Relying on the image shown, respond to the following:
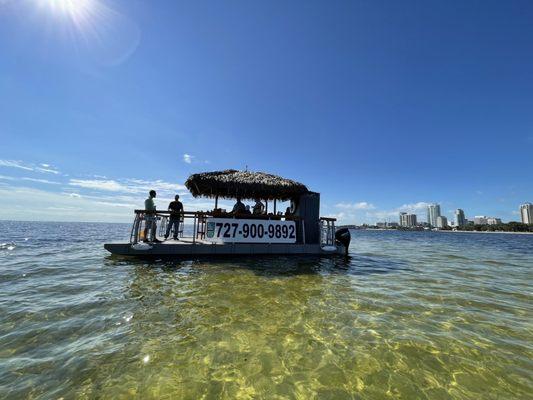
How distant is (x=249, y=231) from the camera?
39.2 ft

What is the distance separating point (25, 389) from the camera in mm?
2604

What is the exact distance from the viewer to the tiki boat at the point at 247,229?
10750 millimetres

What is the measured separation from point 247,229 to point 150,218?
166 inches

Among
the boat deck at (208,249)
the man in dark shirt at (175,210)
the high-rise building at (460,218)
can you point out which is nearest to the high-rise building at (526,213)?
the high-rise building at (460,218)

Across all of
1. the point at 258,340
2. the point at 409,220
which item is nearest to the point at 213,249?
the point at 258,340

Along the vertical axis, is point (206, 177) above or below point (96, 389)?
above

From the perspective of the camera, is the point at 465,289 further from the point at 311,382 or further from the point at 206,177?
the point at 206,177

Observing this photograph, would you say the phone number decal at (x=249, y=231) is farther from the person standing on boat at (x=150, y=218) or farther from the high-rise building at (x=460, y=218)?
the high-rise building at (x=460, y=218)

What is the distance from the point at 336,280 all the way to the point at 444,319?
3248 mm

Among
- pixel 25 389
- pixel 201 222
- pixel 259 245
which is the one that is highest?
pixel 201 222

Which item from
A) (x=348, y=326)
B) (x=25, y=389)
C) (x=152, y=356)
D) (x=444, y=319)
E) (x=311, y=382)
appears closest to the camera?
(x=25, y=389)

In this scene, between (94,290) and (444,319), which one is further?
(94,290)

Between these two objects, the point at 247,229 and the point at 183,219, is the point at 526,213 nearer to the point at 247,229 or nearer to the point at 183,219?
the point at 247,229

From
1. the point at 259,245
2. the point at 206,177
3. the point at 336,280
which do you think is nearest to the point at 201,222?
the point at 206,177
